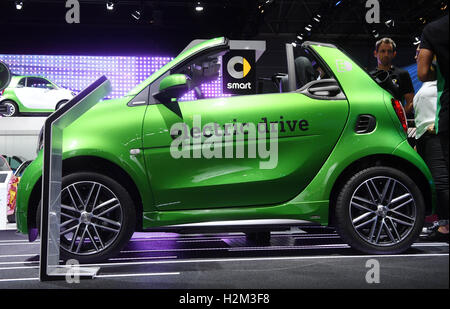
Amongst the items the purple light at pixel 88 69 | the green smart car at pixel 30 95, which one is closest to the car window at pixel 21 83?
the green smart car at pixel 30 95

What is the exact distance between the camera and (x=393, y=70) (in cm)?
353

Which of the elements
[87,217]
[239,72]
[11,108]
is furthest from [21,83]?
[87,217]

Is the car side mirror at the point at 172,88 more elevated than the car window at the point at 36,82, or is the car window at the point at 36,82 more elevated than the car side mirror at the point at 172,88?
the car window at the point at 36,82

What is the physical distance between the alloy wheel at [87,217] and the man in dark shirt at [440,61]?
1.79m

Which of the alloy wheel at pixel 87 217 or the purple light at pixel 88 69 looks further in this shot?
the purple light at pixel 88 69

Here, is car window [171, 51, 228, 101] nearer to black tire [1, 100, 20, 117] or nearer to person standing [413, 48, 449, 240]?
person standing [413, 48, 449, 240]

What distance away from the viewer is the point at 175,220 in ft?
8.87

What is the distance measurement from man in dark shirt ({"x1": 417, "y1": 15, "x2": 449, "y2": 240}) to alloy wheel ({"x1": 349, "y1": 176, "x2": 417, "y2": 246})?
1009mm

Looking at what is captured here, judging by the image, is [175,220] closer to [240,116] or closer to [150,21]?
[240,116]

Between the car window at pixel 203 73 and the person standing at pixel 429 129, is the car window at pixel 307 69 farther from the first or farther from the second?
the person standing at pixel 429 129

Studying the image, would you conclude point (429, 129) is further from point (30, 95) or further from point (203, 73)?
point (30, 95)

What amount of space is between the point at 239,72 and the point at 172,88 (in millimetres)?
2540

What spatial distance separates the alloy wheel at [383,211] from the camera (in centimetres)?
268
